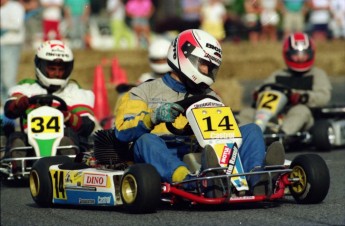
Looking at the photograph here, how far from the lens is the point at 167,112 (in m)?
7.86

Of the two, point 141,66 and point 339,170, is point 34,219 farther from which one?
point 141,66

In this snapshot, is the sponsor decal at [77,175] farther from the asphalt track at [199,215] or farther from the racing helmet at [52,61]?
the racing helmet at [52,61]

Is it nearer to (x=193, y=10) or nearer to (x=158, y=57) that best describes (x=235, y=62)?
(x=193, y=10)

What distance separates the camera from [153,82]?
336 inches

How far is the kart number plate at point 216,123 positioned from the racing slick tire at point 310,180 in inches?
18.7

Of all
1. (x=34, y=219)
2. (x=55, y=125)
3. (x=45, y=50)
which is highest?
(x=45, y=50)

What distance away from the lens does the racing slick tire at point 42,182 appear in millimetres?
8727

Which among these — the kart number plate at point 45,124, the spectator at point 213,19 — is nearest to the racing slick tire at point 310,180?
the kart number plate at point 45,124

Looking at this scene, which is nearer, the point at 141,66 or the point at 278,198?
the point at 278,198

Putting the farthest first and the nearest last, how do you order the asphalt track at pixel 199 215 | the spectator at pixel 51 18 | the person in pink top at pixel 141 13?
the person in pink top at pixel 141 13 → the spectator at pixel 51 18 → the asphalt track at pixel 199 215

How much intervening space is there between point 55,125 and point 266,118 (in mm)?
2689

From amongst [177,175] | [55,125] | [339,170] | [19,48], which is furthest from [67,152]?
[19,48]

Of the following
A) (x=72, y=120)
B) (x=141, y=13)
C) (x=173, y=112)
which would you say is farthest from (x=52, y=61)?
(x=141, y=13)

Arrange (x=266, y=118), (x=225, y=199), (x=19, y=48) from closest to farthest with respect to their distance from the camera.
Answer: (x=225, y=199)
(x=266, y=118)
(x=19, y=48)
